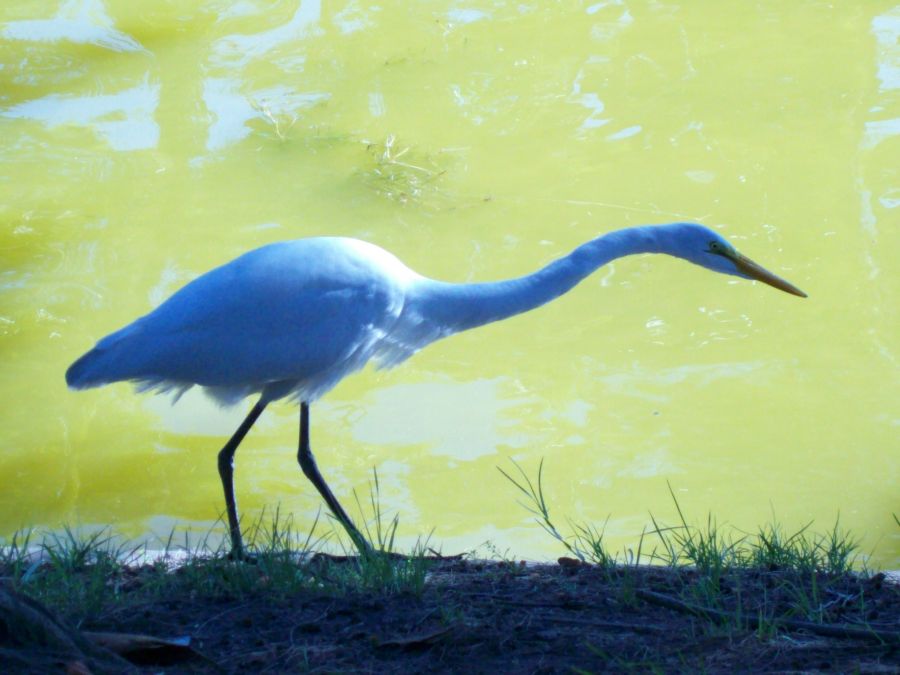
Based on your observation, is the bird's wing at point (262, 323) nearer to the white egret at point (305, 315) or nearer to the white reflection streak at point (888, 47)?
the white egret at point (305, 315)

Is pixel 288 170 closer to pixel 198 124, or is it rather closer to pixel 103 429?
pixel 198 124

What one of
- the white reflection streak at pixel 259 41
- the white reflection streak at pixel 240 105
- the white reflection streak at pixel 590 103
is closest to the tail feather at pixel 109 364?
the white reflection streak at pixel 240 105

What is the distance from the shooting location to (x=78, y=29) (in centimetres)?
930

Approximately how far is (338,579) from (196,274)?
3.56 m

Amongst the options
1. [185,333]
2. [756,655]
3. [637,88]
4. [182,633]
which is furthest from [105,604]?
[637,88]

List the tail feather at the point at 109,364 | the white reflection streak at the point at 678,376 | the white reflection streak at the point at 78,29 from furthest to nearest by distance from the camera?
the white reflection streak at the point at 78,29 → the white reflection streak at the point at 678,376 → the tail feather at the point at 109,364

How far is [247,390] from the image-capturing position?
4062mm

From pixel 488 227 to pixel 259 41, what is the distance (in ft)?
10.7

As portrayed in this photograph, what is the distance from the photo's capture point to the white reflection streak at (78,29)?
29.9 feet

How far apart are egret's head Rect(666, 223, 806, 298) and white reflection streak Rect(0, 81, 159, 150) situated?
15.3 feet

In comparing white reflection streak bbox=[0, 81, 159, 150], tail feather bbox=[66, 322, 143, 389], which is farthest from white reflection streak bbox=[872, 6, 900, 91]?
tail feather bbox=[66, 322, 143, 389]

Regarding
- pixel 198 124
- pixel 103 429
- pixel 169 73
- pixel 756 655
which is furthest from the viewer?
pixel 169 73

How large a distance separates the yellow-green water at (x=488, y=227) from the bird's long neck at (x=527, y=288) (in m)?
0.89

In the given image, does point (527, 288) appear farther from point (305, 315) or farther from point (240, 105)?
point (240, 105)
